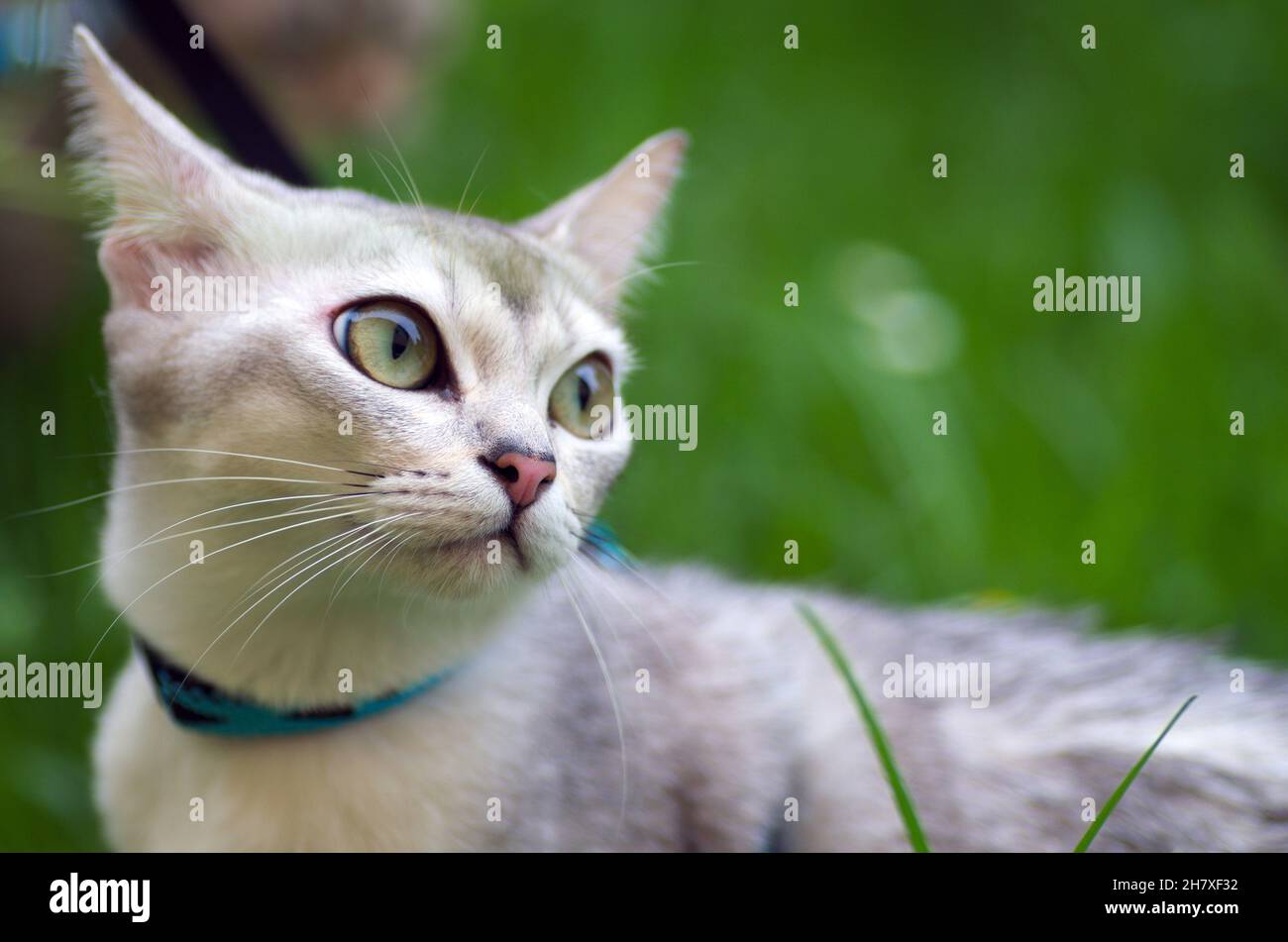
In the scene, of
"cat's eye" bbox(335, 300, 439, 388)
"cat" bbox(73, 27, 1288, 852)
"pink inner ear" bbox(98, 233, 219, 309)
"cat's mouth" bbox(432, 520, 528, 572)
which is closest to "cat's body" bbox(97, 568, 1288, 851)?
"cat" bbox(73, 27, 1288, 852)

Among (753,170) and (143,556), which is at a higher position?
(753,170)

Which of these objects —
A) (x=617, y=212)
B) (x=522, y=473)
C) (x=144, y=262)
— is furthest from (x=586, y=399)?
(x=144, y=262)

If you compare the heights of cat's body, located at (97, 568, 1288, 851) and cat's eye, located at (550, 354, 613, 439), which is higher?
cat's eye, located at (550, 354, 613, 439)

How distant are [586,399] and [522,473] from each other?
35 centimetres

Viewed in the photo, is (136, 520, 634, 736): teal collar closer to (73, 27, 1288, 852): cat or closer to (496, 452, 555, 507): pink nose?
(73, 27, 1288, 852): cat

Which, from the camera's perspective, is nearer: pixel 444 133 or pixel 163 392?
pixel 163 392

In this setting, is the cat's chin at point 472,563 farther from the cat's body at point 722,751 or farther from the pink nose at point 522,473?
the cat's body at point 722,751

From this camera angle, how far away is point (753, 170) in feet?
18.3

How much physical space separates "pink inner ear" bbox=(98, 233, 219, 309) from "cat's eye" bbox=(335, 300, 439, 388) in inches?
13.9

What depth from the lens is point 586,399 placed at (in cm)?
201

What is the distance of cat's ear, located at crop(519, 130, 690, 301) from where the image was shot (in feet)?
7.32

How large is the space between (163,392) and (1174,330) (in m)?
3.67
